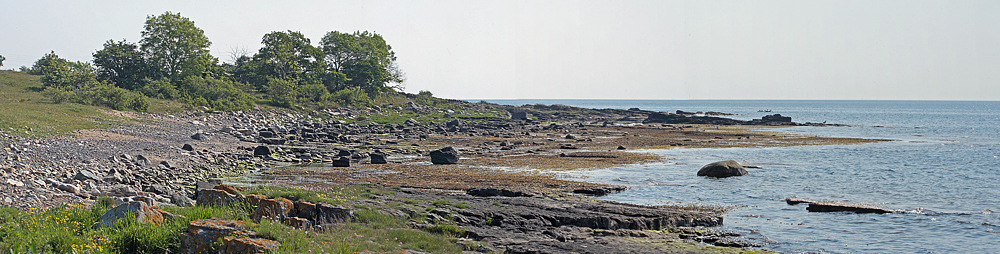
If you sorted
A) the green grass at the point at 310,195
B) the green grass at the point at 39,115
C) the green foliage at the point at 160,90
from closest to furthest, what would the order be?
the green grass at the point at 310,195
the green grass at the point at 39,115
the green foliage at the point at 160,90

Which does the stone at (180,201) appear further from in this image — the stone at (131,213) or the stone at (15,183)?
the stone at (15,183)

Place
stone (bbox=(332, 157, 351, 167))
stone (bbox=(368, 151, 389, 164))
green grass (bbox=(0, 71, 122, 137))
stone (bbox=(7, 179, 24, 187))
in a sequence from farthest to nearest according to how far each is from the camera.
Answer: stone (bbox=(368, 151, 389, 164)), stone (bbox=(332, 157, 351, 167)), green grass (bbox=(0, 71, 122, 137)), stone (bbox=(7, 179, 24, 187))

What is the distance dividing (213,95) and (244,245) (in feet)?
169

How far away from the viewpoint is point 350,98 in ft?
242

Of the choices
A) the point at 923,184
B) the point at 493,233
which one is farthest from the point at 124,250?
the point at 923,184

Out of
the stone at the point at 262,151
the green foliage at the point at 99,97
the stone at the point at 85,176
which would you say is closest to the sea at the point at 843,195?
the stone at the point at 85,176

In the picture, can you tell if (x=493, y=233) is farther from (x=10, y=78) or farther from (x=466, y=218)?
(x=10, y=78)

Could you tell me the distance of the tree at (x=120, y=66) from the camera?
180 ft

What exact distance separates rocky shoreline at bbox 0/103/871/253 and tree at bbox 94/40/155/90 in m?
12.7

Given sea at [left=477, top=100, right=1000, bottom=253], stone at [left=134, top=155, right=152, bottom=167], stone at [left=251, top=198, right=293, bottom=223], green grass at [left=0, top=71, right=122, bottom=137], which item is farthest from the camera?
green grass at [left=0, top=71, right=122, bottom=137]

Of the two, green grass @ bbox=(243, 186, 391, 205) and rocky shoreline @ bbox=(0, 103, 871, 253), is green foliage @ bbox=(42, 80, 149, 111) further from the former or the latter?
green grass @ bbox=(243, 186, 391, 205)

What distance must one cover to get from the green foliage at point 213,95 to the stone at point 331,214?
43554 millimetres

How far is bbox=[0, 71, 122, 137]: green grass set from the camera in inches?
931

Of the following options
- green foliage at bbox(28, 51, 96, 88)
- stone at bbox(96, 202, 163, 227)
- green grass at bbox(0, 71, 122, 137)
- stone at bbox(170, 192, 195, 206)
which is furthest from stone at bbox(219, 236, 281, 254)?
green foliage at bbox(28, 51, 96, 88)
